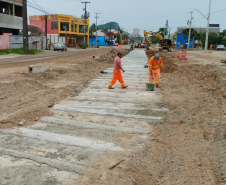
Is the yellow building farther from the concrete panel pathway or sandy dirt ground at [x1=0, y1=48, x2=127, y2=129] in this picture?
the concrete panel pathway

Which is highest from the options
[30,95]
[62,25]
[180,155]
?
[62,25]

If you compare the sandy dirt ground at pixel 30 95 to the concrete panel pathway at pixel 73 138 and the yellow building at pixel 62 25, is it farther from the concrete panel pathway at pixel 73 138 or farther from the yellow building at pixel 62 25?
the yellow building at pixel 62 25

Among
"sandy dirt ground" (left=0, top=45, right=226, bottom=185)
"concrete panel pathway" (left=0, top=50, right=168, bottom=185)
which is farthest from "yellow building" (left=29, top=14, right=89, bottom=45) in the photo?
"concrete panel pathway" (left=0, top=50, right=168, bottom=185)

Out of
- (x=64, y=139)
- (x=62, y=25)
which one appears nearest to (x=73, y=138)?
(x=64, y=139)

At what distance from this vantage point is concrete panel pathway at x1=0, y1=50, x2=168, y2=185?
3.40m

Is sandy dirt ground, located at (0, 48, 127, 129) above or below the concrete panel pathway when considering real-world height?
above

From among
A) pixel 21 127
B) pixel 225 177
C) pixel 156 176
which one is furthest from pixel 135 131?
pixel 21 127

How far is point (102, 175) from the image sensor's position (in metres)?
3.32

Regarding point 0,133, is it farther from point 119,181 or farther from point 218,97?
point 218,97

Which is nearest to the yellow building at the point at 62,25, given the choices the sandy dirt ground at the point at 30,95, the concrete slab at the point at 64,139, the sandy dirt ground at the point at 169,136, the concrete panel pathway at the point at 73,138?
the sandy dirt ground at the point at 30,95

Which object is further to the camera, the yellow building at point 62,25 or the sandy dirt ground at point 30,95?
the yellow building at point 62,25

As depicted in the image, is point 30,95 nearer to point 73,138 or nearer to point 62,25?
point 73,138

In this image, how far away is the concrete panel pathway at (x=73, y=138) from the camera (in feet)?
11.2

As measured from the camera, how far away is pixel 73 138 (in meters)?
4.59
